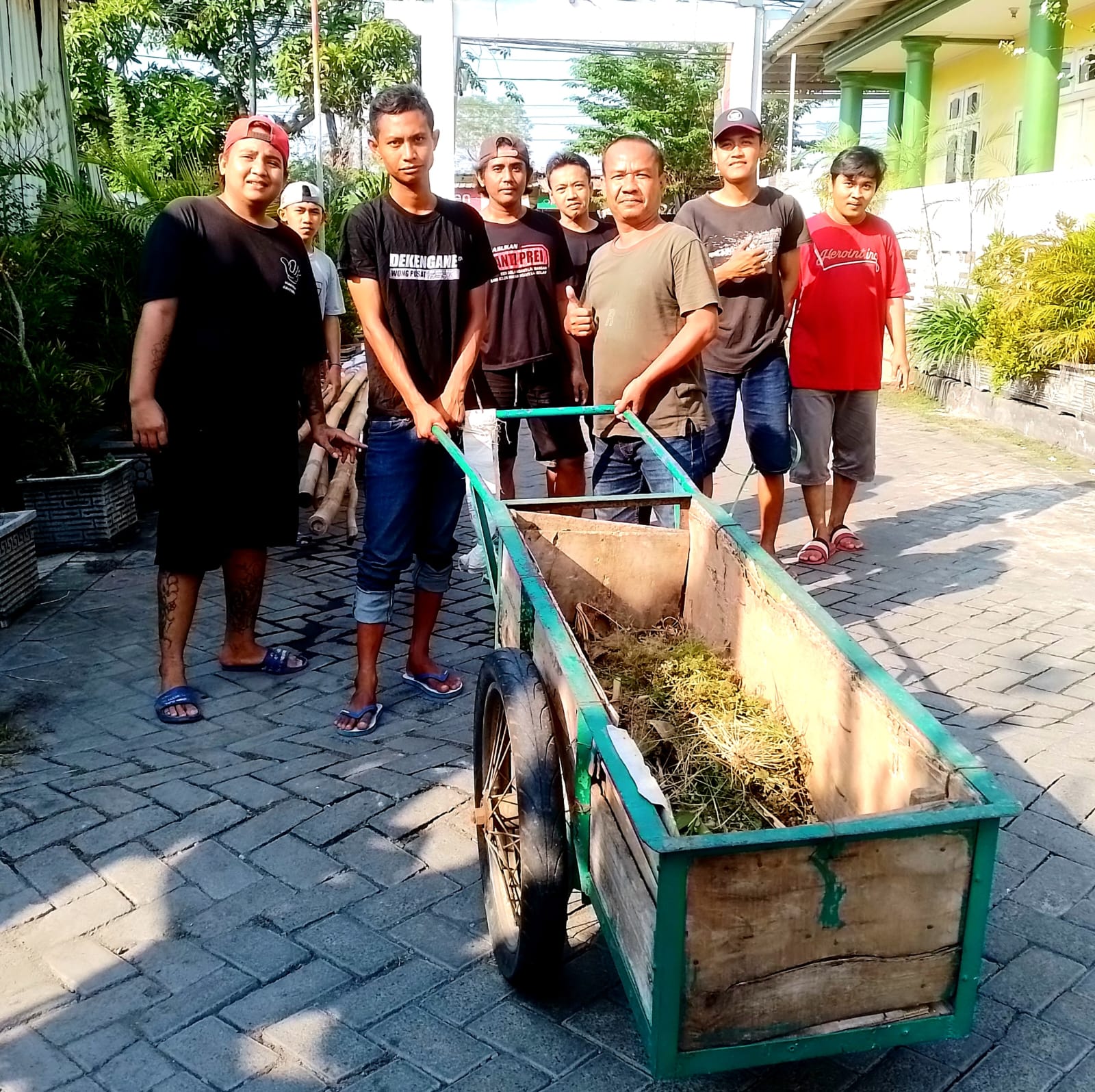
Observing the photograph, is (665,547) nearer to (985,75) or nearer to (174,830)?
(174,830)

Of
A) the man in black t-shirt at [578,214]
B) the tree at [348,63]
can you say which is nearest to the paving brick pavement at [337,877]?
the man in black t-shirt at [578,214]

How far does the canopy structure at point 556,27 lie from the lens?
13.6 metres

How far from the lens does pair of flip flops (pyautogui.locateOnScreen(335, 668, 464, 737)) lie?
4.20 meters

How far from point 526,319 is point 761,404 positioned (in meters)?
1.22

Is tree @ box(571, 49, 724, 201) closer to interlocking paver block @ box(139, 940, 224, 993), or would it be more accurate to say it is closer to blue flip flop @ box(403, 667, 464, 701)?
blue flip flop @ box(403, 667, 464, 701)

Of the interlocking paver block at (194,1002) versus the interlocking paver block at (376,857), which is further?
the interlocking paver block at (376,857)

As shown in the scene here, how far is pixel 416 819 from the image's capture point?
11.6 ft

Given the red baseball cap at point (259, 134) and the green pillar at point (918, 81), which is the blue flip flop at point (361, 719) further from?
the green pillar at point (918, 81)

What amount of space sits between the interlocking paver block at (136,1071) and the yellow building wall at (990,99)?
16.1 metres

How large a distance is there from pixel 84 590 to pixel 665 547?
3.45 metres

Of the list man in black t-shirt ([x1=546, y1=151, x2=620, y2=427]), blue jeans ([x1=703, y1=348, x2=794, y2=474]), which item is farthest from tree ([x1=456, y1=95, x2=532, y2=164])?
blue jeans ([x1=703, y1=348, x2=794, y2=474])

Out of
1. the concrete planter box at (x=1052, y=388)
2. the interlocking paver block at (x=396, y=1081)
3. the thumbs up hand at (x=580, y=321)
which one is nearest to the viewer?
the interlocking paver block at (x=396, y=1081)

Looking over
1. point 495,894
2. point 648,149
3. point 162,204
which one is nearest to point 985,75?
point 162,204

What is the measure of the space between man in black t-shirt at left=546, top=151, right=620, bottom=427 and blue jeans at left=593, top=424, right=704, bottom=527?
1.13 meters
